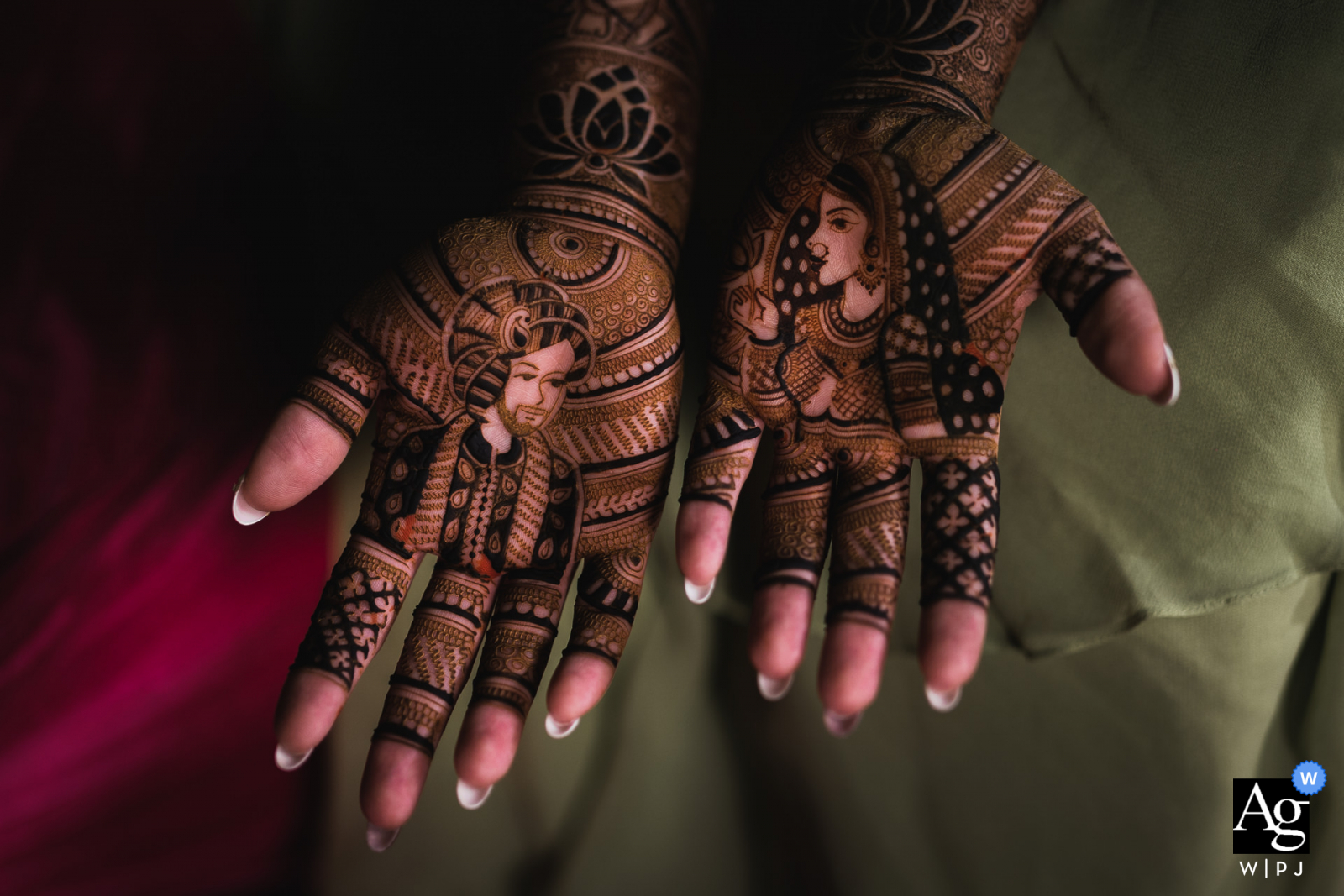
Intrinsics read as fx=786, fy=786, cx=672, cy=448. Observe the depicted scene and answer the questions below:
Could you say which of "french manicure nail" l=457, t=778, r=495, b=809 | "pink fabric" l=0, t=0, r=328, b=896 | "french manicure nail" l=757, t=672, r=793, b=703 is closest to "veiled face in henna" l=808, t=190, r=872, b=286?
"french manicure nail" l=757, t=672, r=793, b=703

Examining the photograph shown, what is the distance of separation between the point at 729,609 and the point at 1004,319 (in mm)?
613

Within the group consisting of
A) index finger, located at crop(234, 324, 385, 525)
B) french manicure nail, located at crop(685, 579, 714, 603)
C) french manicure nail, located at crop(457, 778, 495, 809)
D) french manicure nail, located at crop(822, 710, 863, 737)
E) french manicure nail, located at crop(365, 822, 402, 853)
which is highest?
index finger, located at crop(234, 324, 385, 525)

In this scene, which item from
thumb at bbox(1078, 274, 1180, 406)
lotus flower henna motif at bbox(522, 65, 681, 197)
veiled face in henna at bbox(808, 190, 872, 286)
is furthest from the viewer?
lotus flower henna motif at bbox(522, 65, 681, 197)

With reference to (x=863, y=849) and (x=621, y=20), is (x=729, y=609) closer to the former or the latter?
(x=863, y=849)

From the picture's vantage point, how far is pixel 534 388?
954 mm

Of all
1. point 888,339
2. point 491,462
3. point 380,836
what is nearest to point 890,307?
point 888,339

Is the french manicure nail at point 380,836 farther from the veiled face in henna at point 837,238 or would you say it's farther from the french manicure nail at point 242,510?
the veiled face in henna at point 837,238

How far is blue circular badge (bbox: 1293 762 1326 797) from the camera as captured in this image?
108 cm

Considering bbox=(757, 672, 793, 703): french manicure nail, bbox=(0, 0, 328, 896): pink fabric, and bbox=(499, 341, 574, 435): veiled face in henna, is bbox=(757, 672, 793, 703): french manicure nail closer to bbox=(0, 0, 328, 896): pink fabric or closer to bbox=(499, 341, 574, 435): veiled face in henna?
bbox=(499, 341, 574, 435): veiled face in henna

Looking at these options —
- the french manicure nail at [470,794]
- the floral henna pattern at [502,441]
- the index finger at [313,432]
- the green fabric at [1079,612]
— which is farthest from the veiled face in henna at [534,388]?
the french manicure nail at [470,794]

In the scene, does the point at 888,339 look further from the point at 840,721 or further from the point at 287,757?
the point at 287,757

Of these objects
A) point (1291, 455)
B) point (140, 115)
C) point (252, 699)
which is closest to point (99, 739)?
point (252, 699)

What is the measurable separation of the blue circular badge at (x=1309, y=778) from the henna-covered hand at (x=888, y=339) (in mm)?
723

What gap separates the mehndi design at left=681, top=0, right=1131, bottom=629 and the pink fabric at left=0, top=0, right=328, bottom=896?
0.72 metres
